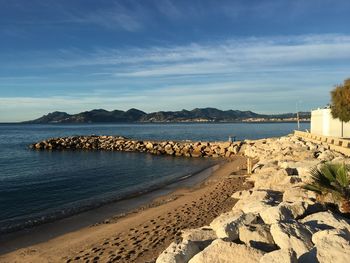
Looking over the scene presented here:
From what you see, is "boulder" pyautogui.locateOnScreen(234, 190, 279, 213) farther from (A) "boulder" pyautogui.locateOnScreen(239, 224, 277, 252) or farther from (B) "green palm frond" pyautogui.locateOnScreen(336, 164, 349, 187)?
(A) "boulder" pyautogui.locateOnScreen(239, 224, 277, 252)

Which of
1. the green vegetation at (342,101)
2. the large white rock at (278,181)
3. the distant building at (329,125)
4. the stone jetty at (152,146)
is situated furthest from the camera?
the stone jetty at (152,146)

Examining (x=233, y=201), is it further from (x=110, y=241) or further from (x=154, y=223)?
(x=110, y=241)

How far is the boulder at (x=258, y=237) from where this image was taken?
7.24 metres

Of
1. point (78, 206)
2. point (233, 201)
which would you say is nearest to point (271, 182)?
point (233, 201)

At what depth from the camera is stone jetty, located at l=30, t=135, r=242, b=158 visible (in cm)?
4284

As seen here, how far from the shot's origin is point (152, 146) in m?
49.7

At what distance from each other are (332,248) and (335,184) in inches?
186

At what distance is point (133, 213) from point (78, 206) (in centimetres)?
372

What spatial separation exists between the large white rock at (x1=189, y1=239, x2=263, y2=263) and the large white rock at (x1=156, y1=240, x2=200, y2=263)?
0.36m

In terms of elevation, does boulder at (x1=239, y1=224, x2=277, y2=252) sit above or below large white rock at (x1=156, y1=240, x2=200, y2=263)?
above

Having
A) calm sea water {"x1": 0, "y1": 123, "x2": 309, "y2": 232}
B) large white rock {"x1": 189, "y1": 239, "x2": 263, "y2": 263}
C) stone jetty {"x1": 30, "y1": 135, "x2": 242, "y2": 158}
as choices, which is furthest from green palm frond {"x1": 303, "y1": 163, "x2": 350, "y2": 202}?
stone jetty {"x1": 30, "y1": 135, "x2": 242, "y2": 158}

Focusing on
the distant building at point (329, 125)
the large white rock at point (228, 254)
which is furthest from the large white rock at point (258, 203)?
the distant building at point (329, 125)

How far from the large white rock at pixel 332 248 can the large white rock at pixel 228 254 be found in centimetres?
91

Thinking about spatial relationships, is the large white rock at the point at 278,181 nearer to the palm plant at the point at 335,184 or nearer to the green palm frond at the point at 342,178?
the palm plant at the point at 335,184
